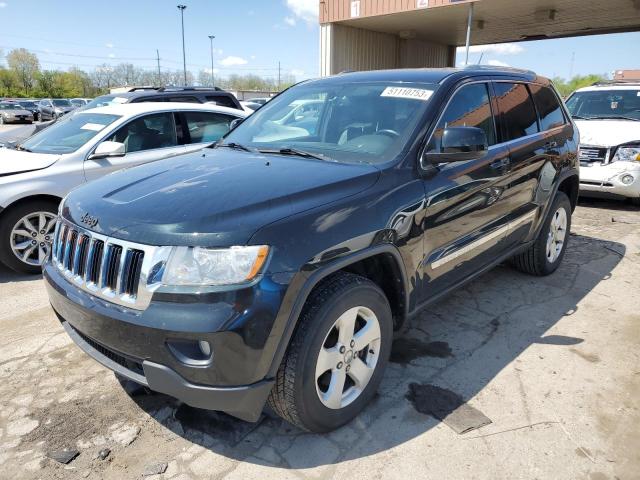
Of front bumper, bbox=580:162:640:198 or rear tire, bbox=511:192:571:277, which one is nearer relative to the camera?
rear tire, bbox=511:192:571:277

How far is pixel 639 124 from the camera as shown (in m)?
7.62

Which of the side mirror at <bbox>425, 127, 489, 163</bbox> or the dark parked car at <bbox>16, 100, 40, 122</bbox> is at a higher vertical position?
the dark parked car at <bbox>16, 100, 40, 122</bbox>

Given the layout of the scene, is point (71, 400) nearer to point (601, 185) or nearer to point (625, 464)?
point (625, 464)

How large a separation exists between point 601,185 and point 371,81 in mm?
5439

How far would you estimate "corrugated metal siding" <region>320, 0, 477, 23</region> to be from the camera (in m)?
14.7

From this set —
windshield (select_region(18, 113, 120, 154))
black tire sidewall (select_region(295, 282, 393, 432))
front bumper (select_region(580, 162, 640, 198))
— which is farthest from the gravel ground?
front bumper (select_region(580, 162, 640, 198))

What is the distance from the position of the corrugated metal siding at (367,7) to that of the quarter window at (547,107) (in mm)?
10510

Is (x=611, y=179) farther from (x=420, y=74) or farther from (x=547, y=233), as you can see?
(x=420, y=74)

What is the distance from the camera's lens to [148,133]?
5.75 meters

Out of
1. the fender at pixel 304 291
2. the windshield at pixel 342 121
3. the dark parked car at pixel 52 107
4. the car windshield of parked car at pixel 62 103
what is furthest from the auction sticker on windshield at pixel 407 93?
the car windshield of parked car at pixel 62 103

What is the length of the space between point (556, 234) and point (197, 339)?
389 centimetres

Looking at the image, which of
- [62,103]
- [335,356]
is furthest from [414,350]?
[62,103]

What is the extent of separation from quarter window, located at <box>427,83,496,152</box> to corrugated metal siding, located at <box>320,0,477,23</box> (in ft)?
38.7

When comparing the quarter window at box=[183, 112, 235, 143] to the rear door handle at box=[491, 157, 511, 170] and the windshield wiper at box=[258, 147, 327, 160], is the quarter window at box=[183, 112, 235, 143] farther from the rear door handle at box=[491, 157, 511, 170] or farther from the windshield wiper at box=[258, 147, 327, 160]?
the rear door handle at box=[491, 157, 511, 170]
